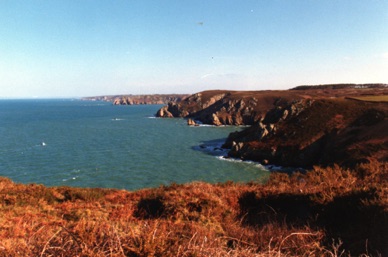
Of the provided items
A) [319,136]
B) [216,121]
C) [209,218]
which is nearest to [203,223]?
[209,218]

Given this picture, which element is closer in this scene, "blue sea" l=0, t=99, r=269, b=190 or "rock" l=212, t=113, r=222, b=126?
"blue sea" l=0, t=99, r=269, b=190

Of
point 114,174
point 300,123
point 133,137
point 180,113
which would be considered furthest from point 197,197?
point 180,113

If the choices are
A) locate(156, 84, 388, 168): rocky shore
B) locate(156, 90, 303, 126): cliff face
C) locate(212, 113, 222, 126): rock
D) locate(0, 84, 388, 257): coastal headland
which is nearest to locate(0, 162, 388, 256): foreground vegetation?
locate(0, 84, 388, 257): coastal headland

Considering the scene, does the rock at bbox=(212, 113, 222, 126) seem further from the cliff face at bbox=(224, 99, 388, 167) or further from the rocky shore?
the cliff face at bbox=(224, 99, 388, 167)

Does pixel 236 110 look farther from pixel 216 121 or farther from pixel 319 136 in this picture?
pixel 319 136

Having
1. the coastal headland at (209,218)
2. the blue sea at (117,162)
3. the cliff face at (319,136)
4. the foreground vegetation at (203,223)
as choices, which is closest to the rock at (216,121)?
the blue sea at (117,162)

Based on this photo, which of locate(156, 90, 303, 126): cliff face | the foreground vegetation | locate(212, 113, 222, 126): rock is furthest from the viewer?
locate(156, 90, 303, 126): cliff face

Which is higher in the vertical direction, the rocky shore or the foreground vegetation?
the foreground vegetation
